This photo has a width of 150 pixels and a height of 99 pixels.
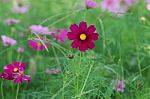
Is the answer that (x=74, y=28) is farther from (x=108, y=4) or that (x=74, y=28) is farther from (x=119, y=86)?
(x=108, y=4)

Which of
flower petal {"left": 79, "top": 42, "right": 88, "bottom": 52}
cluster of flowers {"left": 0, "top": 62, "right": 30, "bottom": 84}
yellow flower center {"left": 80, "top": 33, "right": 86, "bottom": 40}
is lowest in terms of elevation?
cluster of flowers {"left": 0, "top": 62, "right": 30, "bottom": 84}

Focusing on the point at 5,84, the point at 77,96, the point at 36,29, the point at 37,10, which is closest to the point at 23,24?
the point at 37,10

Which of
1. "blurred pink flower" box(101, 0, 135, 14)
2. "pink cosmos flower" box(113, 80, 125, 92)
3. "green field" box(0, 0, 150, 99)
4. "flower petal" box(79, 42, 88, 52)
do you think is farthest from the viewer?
"blurred pink flower" box(101, 0, 135, 14)

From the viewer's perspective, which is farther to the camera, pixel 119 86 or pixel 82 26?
pixel 119 86

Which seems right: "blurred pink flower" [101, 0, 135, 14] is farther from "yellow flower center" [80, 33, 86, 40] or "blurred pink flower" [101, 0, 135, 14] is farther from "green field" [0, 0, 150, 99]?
"yellow flower center" [80, 33, 86, 40]

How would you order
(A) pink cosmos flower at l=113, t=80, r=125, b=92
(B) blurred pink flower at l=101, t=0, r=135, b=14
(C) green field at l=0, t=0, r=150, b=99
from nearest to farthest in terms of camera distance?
(C) green field at l=0, t=0, r=150, b=99
(A) pink cosmos flower at l=113, t=80, r=125, b=92
(B) blurred pink flower at l=101, t=0, r=135, b=14

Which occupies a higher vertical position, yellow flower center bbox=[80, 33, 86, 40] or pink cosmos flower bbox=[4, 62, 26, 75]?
yellow flower center bbox=[80, 33, 86, 40]

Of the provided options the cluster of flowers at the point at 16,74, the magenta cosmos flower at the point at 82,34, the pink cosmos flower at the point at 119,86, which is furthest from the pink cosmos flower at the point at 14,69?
the pink cosmos flower at the point at 119,86

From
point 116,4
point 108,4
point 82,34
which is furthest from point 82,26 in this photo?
point 116,4

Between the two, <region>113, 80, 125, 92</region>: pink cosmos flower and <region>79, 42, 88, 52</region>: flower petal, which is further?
<region>113, 80, 125, 92</region>: pink cosmos flower

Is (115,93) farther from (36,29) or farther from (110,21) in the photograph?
(110,21)

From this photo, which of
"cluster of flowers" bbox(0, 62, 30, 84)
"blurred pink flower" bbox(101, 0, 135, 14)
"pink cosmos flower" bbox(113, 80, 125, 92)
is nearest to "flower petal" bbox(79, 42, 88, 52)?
"cluster of flowers" bbox(0, 62, 30, 84)
